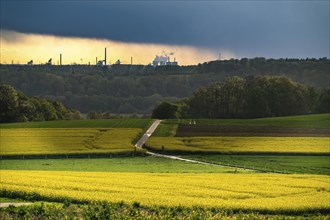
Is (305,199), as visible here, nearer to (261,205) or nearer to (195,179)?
(261,205)

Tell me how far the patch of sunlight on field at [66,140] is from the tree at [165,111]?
41.1 meters

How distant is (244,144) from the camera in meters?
81.4

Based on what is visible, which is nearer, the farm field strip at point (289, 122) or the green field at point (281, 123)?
the green field at point (281, 123)

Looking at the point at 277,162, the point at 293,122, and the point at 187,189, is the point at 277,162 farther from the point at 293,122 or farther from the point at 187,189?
the point at 293,122

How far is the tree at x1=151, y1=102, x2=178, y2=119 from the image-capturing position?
454 feet

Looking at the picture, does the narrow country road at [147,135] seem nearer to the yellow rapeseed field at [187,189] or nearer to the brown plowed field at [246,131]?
the brown plowed field at [246,131]

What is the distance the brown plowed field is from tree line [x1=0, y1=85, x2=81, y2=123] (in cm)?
3878

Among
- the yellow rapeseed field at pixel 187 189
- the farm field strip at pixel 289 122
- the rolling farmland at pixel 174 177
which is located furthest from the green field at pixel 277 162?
the farm field strip at pixel 289 122

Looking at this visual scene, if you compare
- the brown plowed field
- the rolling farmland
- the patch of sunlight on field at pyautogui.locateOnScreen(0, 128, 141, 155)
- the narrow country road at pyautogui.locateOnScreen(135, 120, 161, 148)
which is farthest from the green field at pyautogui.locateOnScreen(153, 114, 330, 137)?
the rolling farmland

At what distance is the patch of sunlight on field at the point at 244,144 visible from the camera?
247 feet

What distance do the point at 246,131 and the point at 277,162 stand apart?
31.8m

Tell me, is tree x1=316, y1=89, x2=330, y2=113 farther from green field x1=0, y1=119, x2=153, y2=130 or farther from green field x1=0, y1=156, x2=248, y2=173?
green field x1=0, y1=156, x2=248, y2=173

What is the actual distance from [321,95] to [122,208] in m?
132

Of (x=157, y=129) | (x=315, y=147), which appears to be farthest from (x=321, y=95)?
(x=315, y=147)
